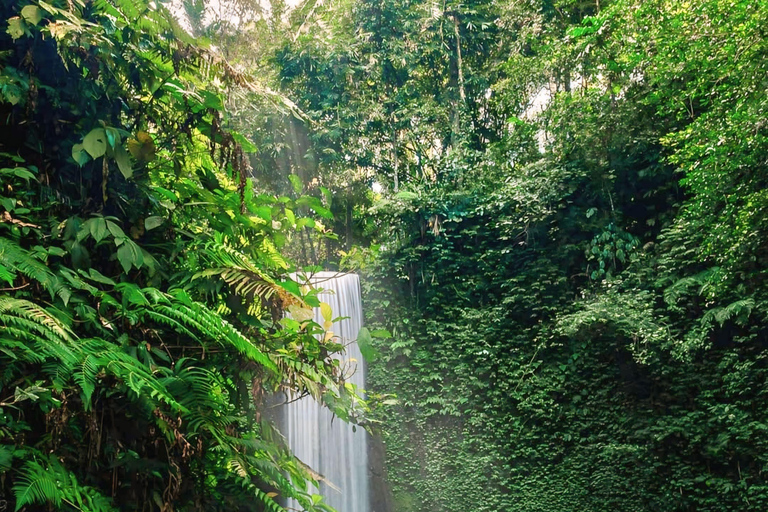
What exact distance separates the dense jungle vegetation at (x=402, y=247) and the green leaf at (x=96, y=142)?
0.01m

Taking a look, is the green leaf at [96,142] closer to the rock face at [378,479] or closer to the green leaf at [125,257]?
the green leaf at [125,257]

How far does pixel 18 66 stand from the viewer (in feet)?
5.67

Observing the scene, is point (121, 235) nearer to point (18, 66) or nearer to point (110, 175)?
point (110, 175)

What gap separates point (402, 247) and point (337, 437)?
3.24 m

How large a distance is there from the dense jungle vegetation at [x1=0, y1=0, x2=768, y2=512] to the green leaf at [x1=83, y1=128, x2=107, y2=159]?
0.5 inches

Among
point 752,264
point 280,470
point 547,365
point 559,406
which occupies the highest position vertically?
point 752,264

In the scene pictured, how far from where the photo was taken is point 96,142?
170cm

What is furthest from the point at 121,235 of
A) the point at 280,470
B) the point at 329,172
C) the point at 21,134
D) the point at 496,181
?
the point at 329,172

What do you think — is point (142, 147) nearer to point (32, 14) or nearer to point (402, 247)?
point (32, 14)

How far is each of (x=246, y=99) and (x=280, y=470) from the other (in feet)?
5.02

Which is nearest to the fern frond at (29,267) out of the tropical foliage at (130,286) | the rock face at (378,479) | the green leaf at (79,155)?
the tropical foliage at (130,286)

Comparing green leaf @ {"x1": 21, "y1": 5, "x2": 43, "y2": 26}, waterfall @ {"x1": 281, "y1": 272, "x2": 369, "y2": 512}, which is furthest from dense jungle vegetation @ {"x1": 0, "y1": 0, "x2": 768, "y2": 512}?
waterfall @ {"x1": 281, "y1": 272, "x2": 369, "y2": 512}

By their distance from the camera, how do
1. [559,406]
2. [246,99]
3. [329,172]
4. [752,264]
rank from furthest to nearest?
[329,172] < [559,406] < [752,264] < [246,99]

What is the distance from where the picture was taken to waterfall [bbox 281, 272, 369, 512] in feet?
26.1
